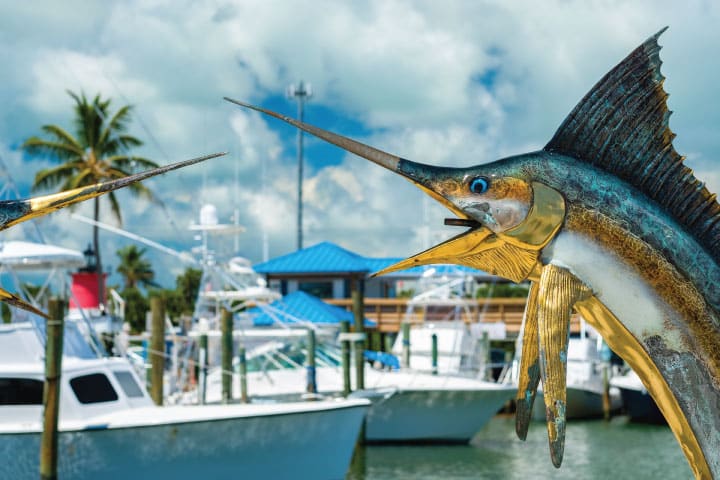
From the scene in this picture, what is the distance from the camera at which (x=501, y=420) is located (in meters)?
29.4

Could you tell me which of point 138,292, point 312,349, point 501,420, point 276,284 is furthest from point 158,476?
point 138,292

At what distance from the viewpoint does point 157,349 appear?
55.4 feet

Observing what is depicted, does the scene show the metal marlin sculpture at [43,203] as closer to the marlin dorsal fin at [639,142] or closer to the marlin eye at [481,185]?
the marlin eye at [481,185]

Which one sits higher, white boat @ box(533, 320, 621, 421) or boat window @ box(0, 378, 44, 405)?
boat window @ box(0, 378, 44, 405)

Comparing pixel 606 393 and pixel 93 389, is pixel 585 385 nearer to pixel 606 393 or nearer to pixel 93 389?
pixel 606 393

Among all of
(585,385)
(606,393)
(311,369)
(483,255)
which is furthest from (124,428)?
(585,385)

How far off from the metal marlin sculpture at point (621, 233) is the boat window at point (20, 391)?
32.5ft

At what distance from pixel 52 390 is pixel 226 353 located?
6.07 m

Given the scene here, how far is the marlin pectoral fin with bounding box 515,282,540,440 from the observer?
13.1 ft

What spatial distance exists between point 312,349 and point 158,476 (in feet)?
21.0

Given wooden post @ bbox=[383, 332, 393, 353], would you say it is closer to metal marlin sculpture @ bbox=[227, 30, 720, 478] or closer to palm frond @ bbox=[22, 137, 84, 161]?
palm frond @ bbox=[22, 137, 84, 161]

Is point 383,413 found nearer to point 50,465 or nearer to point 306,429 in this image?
point 306,429

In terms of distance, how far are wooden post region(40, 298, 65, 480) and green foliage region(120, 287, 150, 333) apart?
34193 mm

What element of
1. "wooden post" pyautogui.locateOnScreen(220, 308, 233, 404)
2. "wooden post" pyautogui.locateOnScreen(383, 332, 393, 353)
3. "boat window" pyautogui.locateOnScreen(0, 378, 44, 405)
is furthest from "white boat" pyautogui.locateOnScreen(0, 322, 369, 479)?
"wooden post" pyautogui.locateOnScreen(383, 332, 393, 353)
